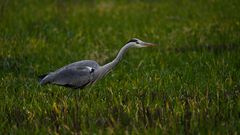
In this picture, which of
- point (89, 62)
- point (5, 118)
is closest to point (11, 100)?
point (5, 118)

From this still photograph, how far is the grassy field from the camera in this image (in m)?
6.48

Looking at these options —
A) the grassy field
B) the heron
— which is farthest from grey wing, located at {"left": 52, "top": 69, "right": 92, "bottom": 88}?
the grassy field

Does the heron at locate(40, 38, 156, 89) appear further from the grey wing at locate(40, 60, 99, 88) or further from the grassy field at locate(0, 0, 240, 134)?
the grassy field at locate(0, 0, 240, 134)

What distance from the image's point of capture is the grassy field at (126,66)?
21.3 ft

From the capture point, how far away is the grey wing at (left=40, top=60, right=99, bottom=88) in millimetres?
8367

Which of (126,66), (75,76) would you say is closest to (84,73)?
(75,76)

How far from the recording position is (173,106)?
23.0 feet

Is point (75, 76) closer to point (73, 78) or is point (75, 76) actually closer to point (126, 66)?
point (73, 78)

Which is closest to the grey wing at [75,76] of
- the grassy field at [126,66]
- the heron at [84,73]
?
the heron at [84,73]

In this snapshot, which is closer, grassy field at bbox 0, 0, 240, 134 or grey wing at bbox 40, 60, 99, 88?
grassy field at bbox 0, 0, 240, 134

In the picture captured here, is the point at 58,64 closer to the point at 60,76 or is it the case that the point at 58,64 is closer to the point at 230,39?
the point at 60,76

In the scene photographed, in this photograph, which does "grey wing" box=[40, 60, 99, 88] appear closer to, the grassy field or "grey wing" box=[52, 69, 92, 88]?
"grey wing" box=[52, 69, 92, 88]

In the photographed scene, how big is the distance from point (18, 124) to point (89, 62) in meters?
1.98

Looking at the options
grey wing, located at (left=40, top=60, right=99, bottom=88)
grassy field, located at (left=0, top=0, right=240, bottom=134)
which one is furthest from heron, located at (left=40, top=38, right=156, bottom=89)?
grassy field, located at (left=0, top=0, right=240, bottom=134)
